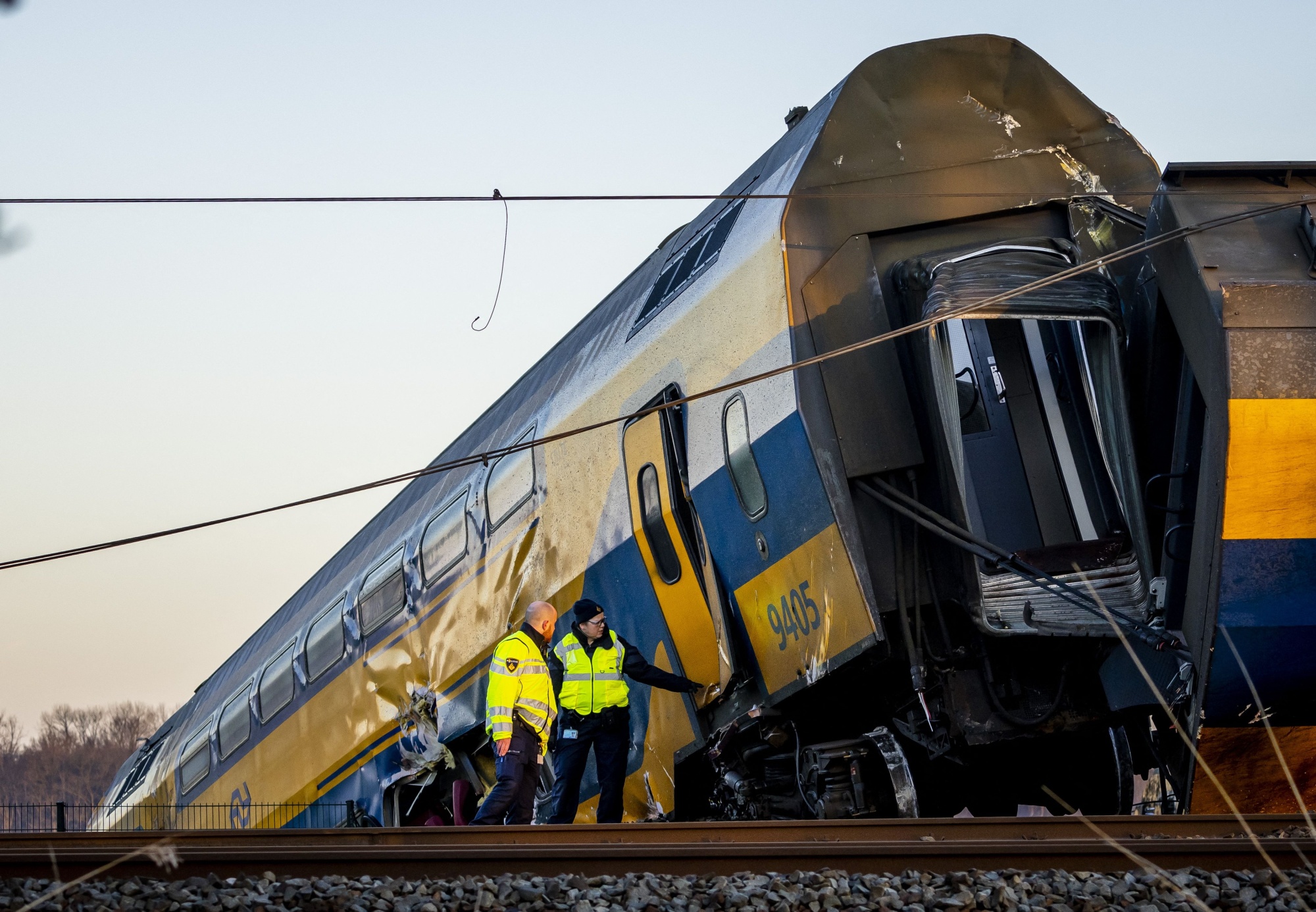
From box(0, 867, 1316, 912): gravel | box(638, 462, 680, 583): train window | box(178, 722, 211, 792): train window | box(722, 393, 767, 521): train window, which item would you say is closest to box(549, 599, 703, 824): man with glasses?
box(638, 462, 680, 583): train window

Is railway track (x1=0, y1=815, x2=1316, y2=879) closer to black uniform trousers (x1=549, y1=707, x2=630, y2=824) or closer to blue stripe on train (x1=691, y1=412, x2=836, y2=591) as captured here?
blue stripe on train (x1=691, y1=412, x2=836, y2=591)

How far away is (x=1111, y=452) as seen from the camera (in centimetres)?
675

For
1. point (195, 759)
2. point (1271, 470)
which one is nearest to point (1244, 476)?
point (1271, 470)

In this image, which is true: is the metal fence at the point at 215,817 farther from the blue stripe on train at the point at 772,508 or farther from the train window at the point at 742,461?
the train window at the point at 742,461

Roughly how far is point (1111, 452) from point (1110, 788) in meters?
2.41

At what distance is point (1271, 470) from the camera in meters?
5.54

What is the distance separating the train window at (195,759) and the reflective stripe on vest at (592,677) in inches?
259

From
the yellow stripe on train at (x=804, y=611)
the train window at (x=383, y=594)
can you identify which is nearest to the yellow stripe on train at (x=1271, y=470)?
the yellow stripe on train at (x=804, y=611)

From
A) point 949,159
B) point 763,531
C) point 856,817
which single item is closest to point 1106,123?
point 949,159

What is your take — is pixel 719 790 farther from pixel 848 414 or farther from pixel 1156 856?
pixel 1156 856

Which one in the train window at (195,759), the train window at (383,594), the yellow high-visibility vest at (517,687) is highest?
the train window at (383,594)

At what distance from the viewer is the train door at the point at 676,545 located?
25.2ft

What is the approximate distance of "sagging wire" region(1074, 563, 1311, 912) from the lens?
4.22 metres

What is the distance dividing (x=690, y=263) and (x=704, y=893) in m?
5.21
